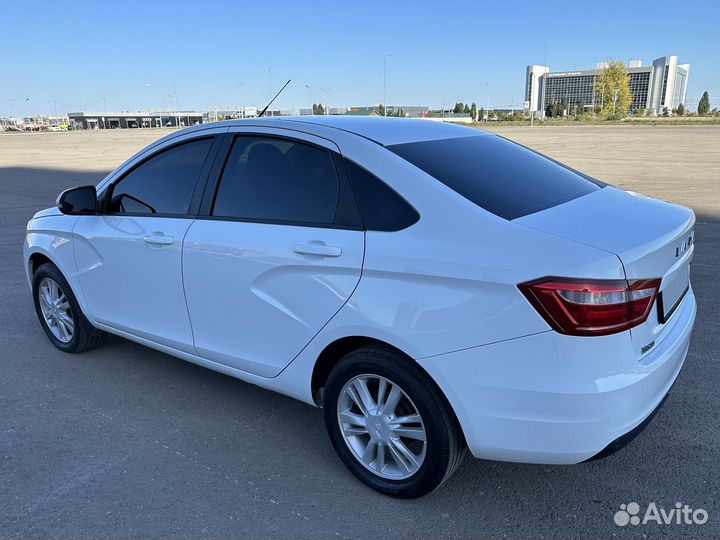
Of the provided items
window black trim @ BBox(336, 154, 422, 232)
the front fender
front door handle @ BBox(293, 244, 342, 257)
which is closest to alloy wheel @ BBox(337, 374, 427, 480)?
front door handle @ BBox(293, 244, 342, 257)

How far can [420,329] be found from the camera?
2.40m

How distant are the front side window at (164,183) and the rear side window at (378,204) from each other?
1.17 m

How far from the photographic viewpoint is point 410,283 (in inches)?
95.9

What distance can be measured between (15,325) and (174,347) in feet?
8.18

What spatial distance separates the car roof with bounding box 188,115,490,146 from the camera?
300 cm

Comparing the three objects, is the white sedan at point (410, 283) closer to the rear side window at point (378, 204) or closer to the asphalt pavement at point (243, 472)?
the rear side window at point (378, 204)

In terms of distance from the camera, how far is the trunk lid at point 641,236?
2262mm

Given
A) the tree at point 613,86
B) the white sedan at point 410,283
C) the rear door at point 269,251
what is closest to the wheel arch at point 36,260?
the white sedan at point 410,283

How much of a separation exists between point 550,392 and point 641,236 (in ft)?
2.47

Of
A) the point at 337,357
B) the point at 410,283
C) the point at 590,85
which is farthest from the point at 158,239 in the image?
the point at 590,85

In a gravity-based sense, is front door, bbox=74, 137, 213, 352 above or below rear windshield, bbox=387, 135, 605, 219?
below

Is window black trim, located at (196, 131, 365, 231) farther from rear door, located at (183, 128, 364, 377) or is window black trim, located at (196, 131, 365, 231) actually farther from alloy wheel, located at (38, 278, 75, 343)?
alloy wheel, located at (38, 278, 75, 343)

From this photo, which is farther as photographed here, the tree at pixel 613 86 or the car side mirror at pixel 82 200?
the tree at pixel 613 86

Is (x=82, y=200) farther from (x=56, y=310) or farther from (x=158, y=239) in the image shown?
(x=56, y=310)
